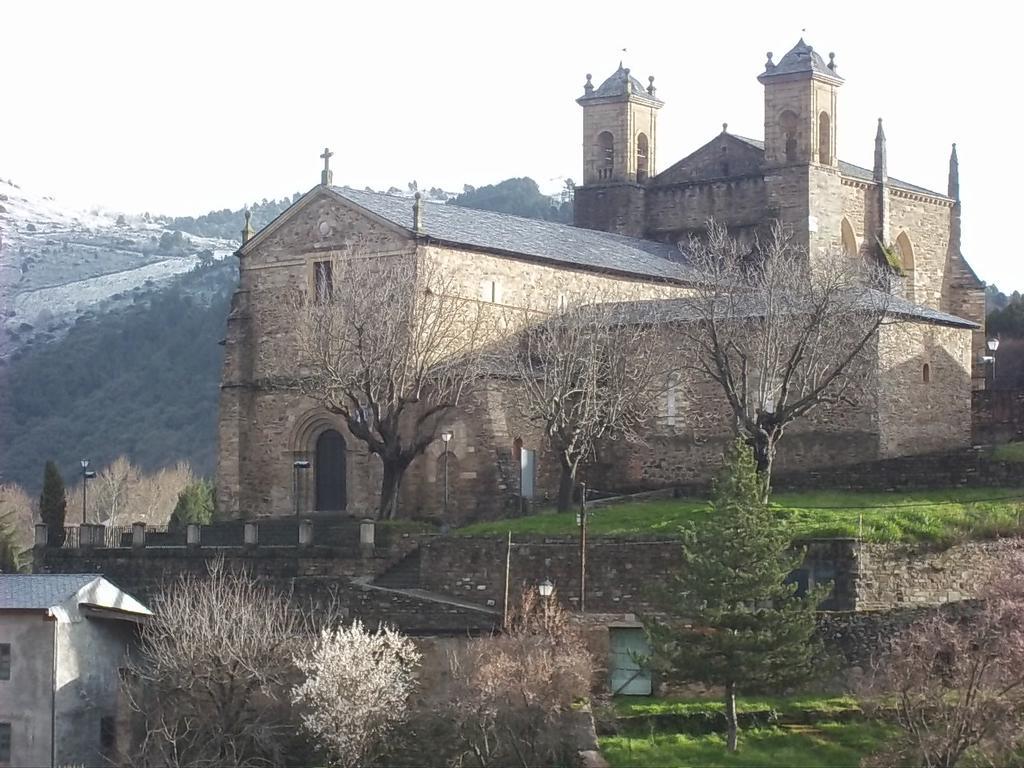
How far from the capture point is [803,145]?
70.7 meters

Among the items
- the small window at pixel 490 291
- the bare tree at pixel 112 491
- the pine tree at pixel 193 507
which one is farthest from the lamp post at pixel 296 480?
the bare tree at pixel 112 491

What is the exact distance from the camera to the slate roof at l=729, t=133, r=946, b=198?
73875mm

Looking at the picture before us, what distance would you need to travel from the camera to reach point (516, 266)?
207 feet

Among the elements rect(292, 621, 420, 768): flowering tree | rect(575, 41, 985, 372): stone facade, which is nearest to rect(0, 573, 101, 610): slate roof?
rect(292, 621, 420, 768): flowering tree

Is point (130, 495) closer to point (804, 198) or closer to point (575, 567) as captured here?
point (804, 198)

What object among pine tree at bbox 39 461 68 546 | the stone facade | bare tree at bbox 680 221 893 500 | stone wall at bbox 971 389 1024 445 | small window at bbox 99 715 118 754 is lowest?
small window at bbox 99 715 118 754

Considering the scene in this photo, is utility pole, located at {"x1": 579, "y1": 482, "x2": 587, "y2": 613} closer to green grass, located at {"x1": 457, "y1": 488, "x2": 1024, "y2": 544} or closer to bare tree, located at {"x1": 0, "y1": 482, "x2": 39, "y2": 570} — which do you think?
green grass, located at {"x1": 457, "y1": 488, "x2": 1024, "y2": 544}

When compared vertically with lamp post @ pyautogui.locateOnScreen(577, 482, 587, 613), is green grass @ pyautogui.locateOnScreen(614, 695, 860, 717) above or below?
below

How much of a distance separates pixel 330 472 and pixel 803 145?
19.3 metres

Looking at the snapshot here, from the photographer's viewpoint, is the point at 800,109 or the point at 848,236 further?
the point at 848,236

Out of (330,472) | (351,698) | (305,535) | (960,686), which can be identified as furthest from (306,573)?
(960,686)

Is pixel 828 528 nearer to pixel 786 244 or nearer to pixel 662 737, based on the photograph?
pixel 662 737

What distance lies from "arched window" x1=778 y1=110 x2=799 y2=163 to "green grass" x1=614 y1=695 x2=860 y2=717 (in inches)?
1154

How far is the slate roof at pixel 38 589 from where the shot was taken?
48.4m
